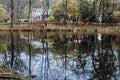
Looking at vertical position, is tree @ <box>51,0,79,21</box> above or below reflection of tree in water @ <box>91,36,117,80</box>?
above

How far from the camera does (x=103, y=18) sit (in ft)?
231

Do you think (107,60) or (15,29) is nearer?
(107,60)

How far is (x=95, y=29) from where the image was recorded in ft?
188

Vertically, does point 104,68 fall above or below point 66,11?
below

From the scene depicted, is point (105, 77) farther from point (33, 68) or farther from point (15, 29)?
point (15, 29)

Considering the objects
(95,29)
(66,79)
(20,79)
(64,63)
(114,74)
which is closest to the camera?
(20,79)

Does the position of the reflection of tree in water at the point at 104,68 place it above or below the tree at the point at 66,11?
below

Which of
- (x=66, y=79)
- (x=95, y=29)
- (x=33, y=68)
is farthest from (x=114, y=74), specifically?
(x=95, y=29)

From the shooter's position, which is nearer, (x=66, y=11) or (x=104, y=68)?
(x=104, y=68)

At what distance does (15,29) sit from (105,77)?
145ft

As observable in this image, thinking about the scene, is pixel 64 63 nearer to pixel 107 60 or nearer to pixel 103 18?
pixel 107 60

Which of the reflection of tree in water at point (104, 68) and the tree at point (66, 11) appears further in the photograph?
the tree at point (66, 11)

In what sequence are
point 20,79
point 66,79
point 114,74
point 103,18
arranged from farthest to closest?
point 103,18 < point 114,74 < point 66,79 < point 20,79

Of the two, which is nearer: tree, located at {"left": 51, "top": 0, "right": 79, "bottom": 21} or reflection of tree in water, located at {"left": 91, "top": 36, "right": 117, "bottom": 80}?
reflection of tree in water, located at {"left": 91, "top": 36, "right": 117, "bottom": 80}
